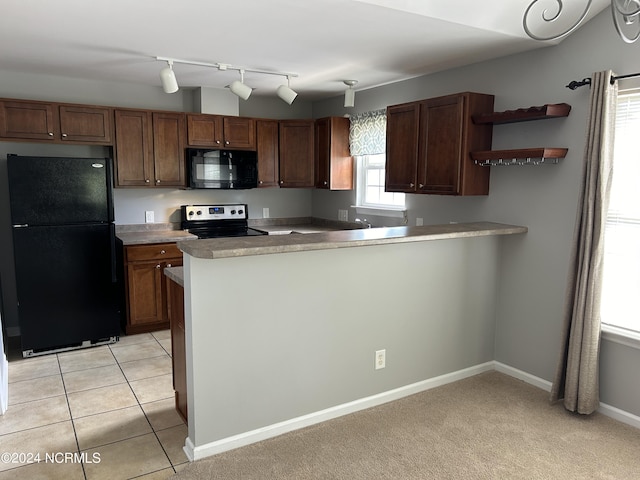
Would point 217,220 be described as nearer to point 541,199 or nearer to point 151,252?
point 151,252

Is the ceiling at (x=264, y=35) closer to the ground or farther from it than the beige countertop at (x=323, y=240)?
farther from it

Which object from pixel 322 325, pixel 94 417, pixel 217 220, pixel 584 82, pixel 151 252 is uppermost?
pixel 584 82

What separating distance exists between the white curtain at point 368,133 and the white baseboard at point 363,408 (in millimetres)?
2145

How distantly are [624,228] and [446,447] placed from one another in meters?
1.64

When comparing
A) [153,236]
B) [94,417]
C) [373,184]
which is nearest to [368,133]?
[373,184]

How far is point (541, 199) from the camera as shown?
3178mm

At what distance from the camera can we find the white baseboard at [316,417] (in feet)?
8.06

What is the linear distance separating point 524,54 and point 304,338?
7.82 ft

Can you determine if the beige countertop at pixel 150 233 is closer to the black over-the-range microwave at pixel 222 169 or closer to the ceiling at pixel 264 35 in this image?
the black over-the-range microwave at pixel 222 169

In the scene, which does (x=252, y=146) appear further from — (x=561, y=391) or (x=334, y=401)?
(x=561, y=391)

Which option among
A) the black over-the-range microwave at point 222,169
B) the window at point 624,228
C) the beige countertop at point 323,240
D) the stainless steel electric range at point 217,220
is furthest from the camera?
the stainless steel electric range at point 217,220

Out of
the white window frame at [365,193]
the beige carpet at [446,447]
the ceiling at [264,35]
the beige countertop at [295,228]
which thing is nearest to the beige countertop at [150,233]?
the beige countertop at [295,228]

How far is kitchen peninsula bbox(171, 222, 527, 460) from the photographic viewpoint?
2.40 meters

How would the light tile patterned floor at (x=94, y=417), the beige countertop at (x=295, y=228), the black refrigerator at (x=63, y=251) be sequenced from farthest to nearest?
the beige countertop at (x=295, y=228)
the black refrigerator at (x=63, y=251)
the light tile patterned floor at (x=94, y=417)
